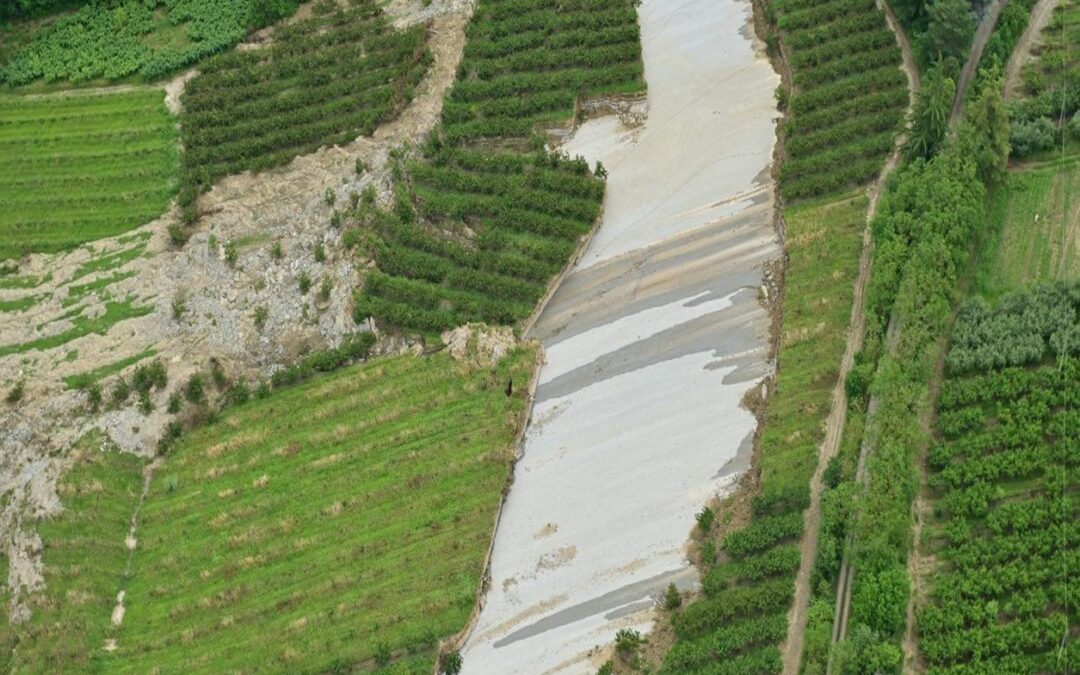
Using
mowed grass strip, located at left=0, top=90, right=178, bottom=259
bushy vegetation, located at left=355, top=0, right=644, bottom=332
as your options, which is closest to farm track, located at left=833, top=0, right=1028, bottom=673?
bushy vegetation, located at left=355, top=0, right=644, bottom=332

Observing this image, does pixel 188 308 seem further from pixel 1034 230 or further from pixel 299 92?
pixel 1034 230

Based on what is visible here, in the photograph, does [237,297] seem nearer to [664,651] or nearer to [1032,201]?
[664,651]

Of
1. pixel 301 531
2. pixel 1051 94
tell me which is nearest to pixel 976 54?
pixel 1051 94

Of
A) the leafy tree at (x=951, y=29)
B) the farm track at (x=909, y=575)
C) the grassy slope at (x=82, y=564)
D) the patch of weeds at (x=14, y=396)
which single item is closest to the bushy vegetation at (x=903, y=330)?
the farm track at (x=909, y=575)

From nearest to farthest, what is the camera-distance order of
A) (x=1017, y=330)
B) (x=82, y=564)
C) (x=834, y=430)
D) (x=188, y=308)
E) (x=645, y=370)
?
(x=834, y=430) < (x=1017, y=330) < (x=82, y=564) < (x=645, y=370) < (x=188, y=308)

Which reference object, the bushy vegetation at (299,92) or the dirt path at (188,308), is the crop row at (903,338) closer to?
the dirt path at (188,308)

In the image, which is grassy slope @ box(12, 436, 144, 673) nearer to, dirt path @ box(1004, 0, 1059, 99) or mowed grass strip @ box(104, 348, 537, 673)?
mowed grass strip @ box(104, 348, 537, 673)

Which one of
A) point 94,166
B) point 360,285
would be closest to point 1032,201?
point 360,285
